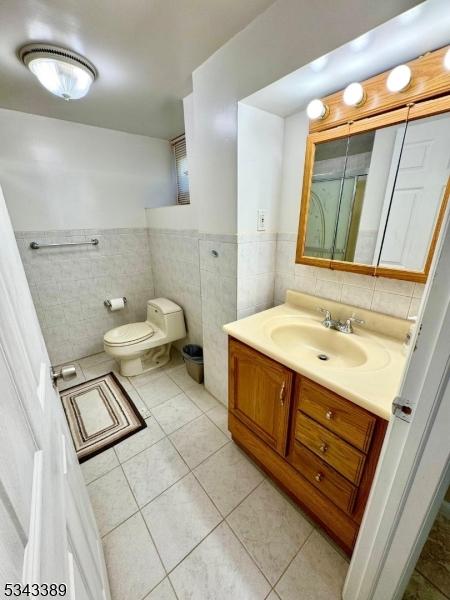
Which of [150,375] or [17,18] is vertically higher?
[17,18]

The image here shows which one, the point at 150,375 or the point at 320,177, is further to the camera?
the point at 150,375

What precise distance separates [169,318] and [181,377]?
559 mm

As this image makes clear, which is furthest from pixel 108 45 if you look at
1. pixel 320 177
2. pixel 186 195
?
pixel 186 195

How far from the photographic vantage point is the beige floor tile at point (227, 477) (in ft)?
4.26

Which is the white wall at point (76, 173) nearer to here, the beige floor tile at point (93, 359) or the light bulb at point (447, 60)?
the beige floor tile at point (93, 359)

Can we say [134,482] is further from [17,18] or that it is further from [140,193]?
[140,193]

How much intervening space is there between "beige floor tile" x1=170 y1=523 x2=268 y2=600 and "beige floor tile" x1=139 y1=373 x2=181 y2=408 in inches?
40.3

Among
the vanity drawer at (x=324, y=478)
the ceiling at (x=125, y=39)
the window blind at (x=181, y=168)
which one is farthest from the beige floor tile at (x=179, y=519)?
the window blind at (x=181, y=168)

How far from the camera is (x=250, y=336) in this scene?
1218 millimetres

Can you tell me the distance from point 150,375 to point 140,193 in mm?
1818

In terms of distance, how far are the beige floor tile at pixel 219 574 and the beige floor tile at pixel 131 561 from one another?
0.33 ft

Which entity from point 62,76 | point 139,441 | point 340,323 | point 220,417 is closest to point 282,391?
point 340,323

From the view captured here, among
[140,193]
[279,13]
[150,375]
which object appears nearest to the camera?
[279,13]

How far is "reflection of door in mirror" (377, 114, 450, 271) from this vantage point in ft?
3.18
